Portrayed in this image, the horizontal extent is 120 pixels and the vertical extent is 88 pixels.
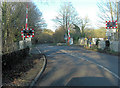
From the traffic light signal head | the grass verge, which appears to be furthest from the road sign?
the grass verge

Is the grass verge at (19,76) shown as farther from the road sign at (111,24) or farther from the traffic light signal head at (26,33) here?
the road sign at (111,24)

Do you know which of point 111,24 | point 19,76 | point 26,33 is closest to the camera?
point 19,76

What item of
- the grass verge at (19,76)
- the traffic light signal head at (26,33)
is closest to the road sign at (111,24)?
the traffic light signal head at (26,33)

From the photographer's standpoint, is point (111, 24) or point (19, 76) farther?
point (111, 24)

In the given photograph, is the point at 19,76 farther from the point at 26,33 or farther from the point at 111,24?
the point at 111,24

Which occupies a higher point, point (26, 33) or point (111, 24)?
point (111, 24)

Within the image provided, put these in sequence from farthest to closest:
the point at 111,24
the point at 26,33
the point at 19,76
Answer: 1. the point at 111,24
2. the point at 26,33
3. the point at 19,76

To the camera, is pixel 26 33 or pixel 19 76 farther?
pixel 26 33

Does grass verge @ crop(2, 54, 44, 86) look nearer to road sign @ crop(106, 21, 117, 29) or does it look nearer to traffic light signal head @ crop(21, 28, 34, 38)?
traffic light signal head @ crop(21, 28, 34, 38)

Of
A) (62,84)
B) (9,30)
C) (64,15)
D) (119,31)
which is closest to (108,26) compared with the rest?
(119,31)

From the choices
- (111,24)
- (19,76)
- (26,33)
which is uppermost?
(111,24)

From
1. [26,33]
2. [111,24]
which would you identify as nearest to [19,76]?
[26,33]

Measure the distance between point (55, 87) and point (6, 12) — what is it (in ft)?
18.1

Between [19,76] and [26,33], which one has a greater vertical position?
[26,33]
